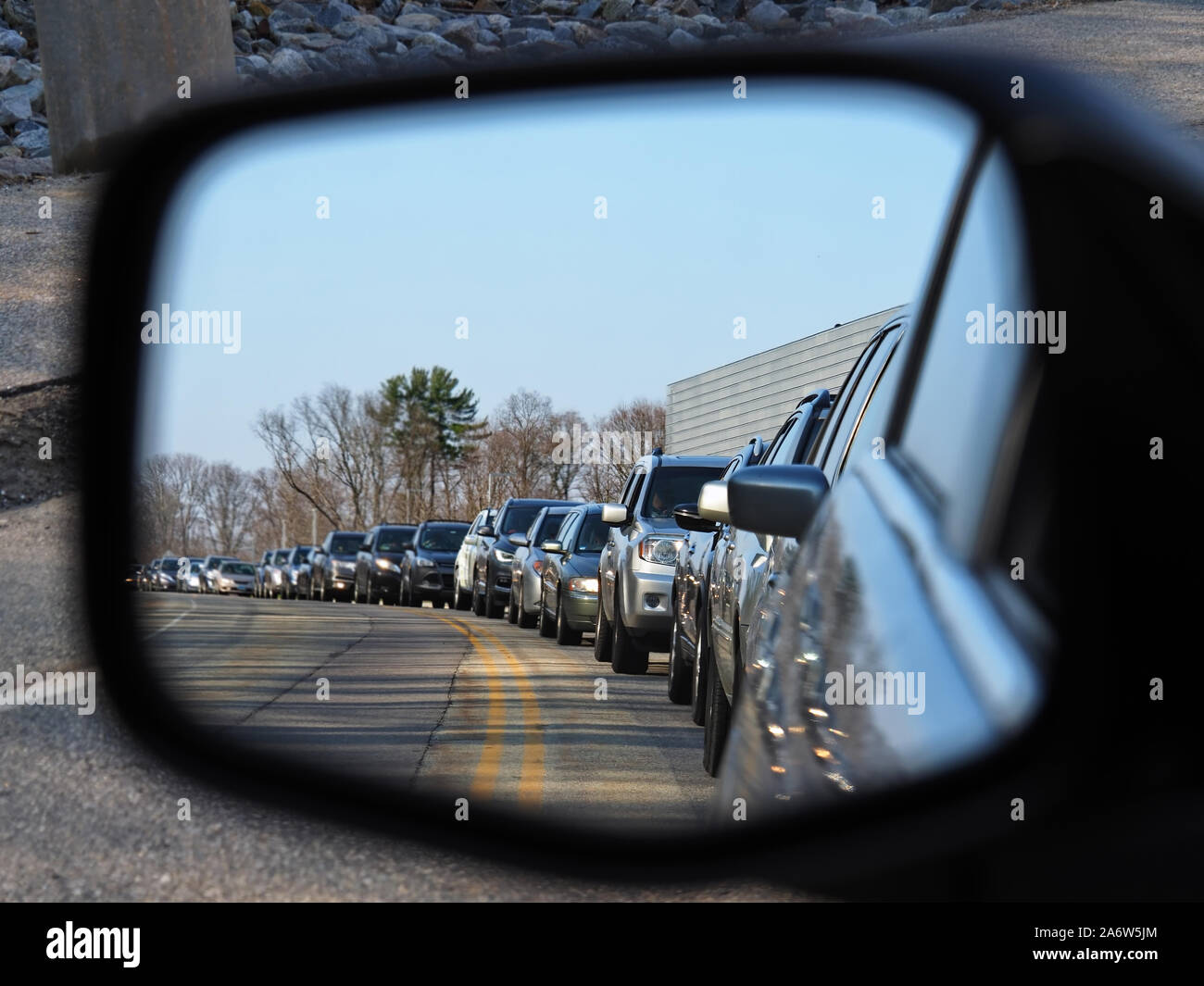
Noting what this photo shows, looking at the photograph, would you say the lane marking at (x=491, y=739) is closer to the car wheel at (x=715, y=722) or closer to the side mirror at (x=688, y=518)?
the car wheel at (x=715, y=722)

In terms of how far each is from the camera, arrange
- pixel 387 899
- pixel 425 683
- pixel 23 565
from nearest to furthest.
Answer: pixel 387 899 < pixel 425 683 < pixel 23 565

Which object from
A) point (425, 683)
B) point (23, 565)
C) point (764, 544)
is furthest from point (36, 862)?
point (23, 565)

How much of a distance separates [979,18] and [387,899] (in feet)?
108

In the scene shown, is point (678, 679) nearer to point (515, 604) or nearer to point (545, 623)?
point (545, 623)

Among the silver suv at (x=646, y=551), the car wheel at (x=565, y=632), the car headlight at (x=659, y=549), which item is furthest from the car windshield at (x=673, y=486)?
the car wheel at (x=565, y=632)

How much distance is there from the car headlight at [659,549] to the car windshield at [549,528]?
6.11 m

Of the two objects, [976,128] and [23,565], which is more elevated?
[976,128]

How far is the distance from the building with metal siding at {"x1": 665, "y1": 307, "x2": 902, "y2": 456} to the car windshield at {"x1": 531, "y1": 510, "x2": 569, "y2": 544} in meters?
13.8

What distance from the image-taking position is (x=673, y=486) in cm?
1259

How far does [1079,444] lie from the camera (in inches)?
56.1

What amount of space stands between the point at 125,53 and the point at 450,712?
28.3 ft

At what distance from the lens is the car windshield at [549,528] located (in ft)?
60.6

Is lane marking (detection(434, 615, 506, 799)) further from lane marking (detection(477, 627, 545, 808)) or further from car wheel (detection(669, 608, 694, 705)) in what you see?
car wheel (detection(669, 608, 694, 705))
